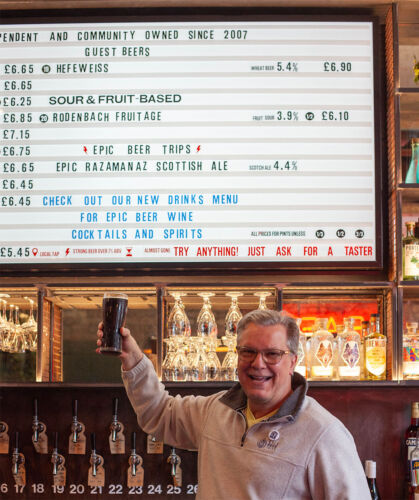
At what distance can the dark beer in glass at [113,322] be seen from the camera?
251cm

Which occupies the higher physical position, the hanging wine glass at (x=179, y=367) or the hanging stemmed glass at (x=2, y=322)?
the hanging stemmed glass at (x=2, y=322)

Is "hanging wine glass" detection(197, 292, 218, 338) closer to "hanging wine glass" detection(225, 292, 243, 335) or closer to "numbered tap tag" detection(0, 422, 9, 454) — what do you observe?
"hanging wine glass" detection(225, 292, 243, 335)

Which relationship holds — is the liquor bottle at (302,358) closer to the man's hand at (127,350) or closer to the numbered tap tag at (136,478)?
the numbered tap tag at (136,478)

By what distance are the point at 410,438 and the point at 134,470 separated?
127 cm

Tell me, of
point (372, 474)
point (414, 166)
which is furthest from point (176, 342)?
point (414, 166)

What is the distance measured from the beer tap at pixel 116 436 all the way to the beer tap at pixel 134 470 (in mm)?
55

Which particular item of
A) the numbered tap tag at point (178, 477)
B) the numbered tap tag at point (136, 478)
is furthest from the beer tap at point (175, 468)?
the numbered tap tag at point (136, 478)

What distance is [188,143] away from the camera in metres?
3.45

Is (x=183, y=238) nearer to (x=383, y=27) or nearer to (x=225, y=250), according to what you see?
(x=225, y=250)

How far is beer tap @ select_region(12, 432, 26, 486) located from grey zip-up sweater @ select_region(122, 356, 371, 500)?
3.80 feet

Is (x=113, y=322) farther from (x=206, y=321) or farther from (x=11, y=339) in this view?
(x=11, y=339)

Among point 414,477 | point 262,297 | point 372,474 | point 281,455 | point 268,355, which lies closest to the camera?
point 281,455

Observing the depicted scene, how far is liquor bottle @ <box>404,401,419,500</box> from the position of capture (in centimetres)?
323

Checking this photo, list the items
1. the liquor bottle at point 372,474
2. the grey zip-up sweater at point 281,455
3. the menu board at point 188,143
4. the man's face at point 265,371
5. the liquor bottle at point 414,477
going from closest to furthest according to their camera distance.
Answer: the grey zip-up sweater at point 281,455, the man's face at point 265,371, the liquor bottle at point 372,474, the liquor bottle at point 414,477, the menu board at point 188,143
